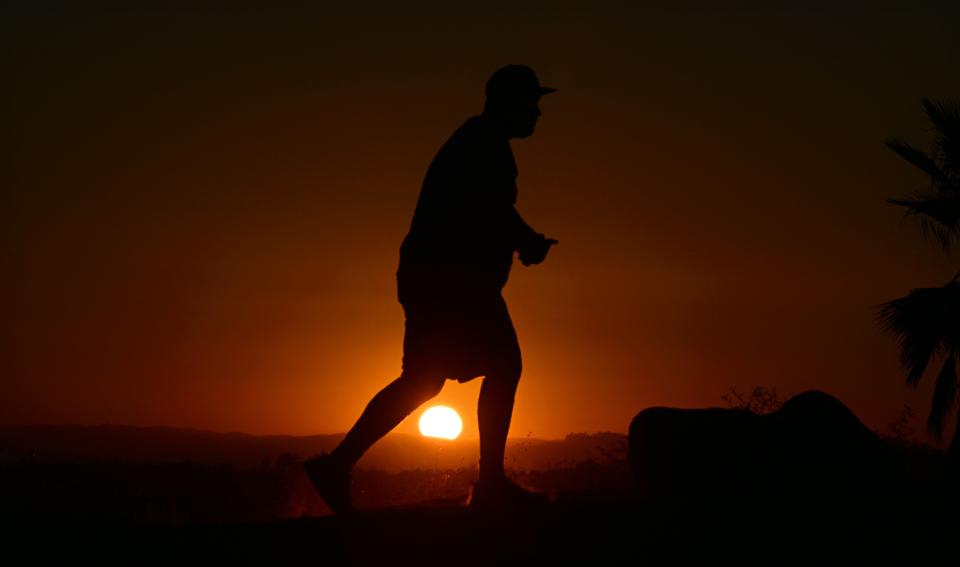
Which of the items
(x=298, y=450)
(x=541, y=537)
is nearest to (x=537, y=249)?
(x=541, y=537)

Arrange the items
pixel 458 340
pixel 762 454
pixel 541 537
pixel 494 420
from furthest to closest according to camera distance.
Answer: pixel 762 454 → pixel 494 420 → pixel 458 340 → pixel 541 537

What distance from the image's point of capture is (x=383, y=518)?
5.18 m

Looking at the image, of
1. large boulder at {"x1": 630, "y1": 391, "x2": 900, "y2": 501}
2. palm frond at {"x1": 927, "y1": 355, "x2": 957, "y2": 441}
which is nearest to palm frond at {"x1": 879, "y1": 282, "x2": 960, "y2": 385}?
palm frond at {"x1": 927, "y1": 355, "x2": 957, "y2": 441}

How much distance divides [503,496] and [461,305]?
3.78 feet

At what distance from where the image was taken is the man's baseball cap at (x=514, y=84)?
6.04 m

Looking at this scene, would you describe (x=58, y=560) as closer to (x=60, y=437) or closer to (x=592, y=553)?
(x=592, y=553)

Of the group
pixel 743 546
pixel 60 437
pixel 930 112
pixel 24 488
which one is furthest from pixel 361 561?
pixel 60 437

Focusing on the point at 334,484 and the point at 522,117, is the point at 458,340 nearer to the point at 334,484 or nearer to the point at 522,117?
the point at 334,484

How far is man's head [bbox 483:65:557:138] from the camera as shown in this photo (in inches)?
238

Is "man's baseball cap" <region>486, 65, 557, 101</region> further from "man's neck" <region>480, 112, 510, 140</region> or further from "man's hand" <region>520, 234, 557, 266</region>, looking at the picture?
"man's hand" <region>520, 234, 557, 266</region>

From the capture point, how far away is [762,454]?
6.59m

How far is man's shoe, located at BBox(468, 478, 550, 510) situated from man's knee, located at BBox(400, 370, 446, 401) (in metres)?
0.65

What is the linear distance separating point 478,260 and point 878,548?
8.58 ft

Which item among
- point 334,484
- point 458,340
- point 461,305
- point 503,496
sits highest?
point 461,305
